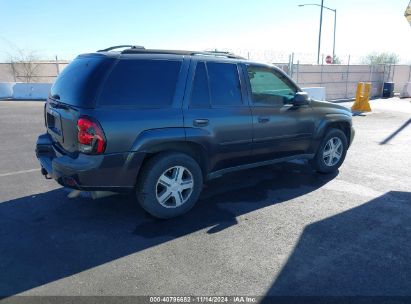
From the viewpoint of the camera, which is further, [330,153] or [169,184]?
[330,153]

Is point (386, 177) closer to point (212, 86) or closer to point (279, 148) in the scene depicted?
point (279, 148)

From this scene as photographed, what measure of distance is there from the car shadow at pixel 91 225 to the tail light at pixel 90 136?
947 mm

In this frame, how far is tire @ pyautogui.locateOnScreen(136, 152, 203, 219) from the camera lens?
396 centimetres

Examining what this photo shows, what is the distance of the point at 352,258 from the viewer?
3.38m

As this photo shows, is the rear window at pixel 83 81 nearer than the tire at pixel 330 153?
Yes

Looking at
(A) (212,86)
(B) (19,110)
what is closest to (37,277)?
(A) (212,86)

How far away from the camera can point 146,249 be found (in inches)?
138

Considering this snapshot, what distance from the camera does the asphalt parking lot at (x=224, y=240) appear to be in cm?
296

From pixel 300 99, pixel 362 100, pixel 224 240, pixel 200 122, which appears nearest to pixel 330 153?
pixel 300 99

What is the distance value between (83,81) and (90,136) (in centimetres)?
64

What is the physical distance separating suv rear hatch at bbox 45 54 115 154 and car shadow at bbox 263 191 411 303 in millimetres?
2476

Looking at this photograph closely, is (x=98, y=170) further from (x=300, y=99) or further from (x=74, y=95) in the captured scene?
(x=300, y=99)

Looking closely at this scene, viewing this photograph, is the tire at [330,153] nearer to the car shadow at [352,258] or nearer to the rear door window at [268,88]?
the rear door window at [268,88]

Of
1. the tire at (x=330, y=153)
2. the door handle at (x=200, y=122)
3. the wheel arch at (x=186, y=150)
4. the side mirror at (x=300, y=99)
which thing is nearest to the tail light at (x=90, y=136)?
the wheel arch at (x=186, y=150)
